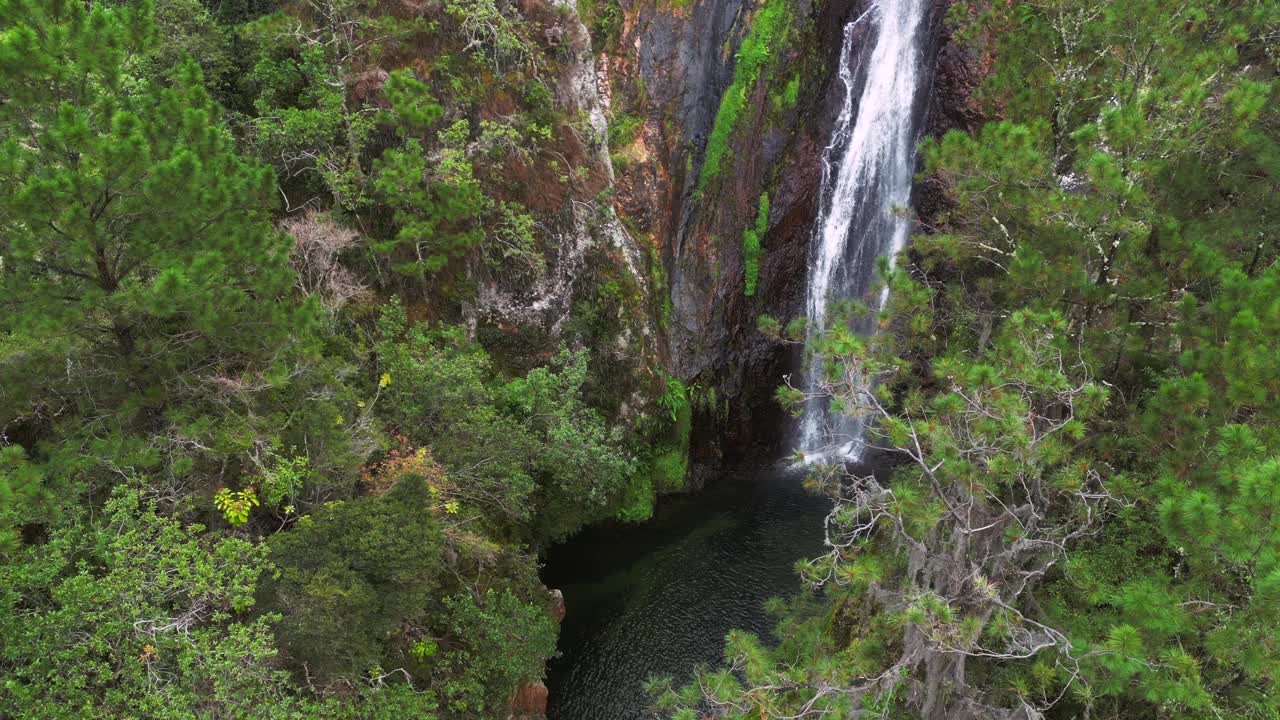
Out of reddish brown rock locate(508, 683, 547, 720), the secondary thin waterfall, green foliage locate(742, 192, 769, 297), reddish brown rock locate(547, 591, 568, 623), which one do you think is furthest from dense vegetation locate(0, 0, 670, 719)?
the secondary thin waterfall

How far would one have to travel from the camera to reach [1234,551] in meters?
5.12

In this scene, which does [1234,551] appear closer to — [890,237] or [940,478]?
[940,478]

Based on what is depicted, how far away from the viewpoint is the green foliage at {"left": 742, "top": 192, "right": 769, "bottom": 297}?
21.5 metres

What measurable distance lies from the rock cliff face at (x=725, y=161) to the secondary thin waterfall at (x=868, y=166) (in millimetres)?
459

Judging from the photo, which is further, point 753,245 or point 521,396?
point 753,245

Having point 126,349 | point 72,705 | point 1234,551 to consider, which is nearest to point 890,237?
point 1234,551

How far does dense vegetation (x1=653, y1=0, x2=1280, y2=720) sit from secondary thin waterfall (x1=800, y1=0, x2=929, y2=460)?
11.0m

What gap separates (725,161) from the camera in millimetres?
20969

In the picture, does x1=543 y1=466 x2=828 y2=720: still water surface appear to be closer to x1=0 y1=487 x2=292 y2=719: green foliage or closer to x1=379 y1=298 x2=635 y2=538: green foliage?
x1=379 y1=298 x2=635 y2=538: green foliage

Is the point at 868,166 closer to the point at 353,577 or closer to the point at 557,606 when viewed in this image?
the point at 557,606

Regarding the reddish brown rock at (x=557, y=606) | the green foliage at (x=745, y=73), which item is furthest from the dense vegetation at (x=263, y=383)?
the green foliage at (x=745, y=73)

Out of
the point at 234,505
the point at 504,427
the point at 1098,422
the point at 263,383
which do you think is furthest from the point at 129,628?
the point at 1098,422

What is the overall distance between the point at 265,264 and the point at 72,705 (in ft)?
16.5

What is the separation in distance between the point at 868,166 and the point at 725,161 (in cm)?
497
